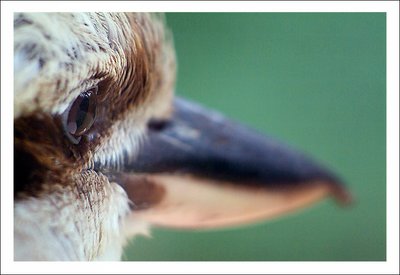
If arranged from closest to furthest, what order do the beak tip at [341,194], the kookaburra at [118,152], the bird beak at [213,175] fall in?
the kookaburra at [118,152] → the bird beak at [213,175] → the beak tip at [341,194]

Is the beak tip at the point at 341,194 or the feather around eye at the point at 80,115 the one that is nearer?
the feather around eye at the point at 80,115

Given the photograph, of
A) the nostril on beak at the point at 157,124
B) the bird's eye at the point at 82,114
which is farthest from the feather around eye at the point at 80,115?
the nostril on beak at the point at 157,124

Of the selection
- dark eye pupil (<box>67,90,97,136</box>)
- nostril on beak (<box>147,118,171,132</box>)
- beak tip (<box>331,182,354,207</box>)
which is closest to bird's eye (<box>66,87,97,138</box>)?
dark eye pupil (<box>67,90,97,136</box>)

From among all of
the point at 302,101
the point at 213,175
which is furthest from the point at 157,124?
the point at 302,101

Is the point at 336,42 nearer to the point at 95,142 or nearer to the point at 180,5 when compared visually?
the point at 180,5

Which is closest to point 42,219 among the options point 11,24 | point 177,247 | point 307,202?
point 11,24

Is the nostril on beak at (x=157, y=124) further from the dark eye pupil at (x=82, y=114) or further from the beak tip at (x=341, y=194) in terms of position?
the beak tip at (x=341, y=194)

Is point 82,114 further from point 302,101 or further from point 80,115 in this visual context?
point 302,101
